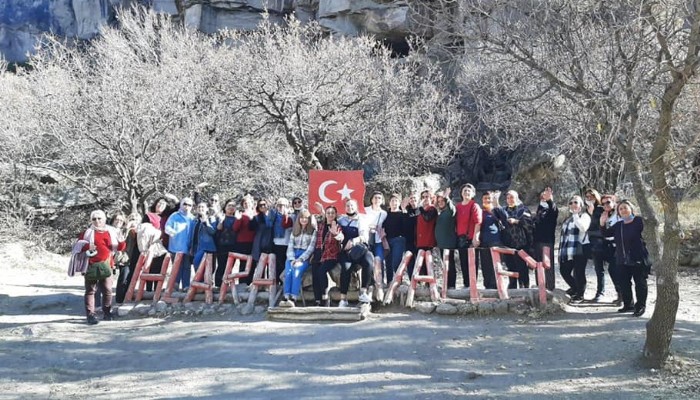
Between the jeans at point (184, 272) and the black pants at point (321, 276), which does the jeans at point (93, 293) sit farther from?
the black pants at point (321, 276)

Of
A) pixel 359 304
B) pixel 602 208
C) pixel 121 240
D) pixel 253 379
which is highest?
pixel 602 208

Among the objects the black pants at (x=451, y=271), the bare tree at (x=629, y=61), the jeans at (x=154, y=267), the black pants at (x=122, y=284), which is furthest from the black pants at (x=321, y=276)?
the bare tree at (x=629, y=61)

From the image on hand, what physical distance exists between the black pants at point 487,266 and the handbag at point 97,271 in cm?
595

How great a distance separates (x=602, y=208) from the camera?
9164 millimetres

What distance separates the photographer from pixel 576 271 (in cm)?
927

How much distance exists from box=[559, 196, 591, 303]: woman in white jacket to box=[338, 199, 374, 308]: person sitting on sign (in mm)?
3149

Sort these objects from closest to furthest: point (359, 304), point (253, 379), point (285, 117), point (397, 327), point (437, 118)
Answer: point (253, 379)
point (397, 327)
point (359, 304)
point (285, 117)
point (437, 118)

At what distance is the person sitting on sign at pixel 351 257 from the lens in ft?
29.4

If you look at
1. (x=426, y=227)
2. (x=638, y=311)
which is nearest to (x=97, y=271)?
(x=426, y=227)

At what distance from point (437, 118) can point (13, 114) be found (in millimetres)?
14267

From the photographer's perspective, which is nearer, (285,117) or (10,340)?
(10,340)

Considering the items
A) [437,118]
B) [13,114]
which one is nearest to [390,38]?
[437,118]

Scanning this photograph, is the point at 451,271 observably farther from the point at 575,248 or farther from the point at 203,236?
the point at 203,236

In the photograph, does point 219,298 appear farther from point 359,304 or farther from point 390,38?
point 390,38
